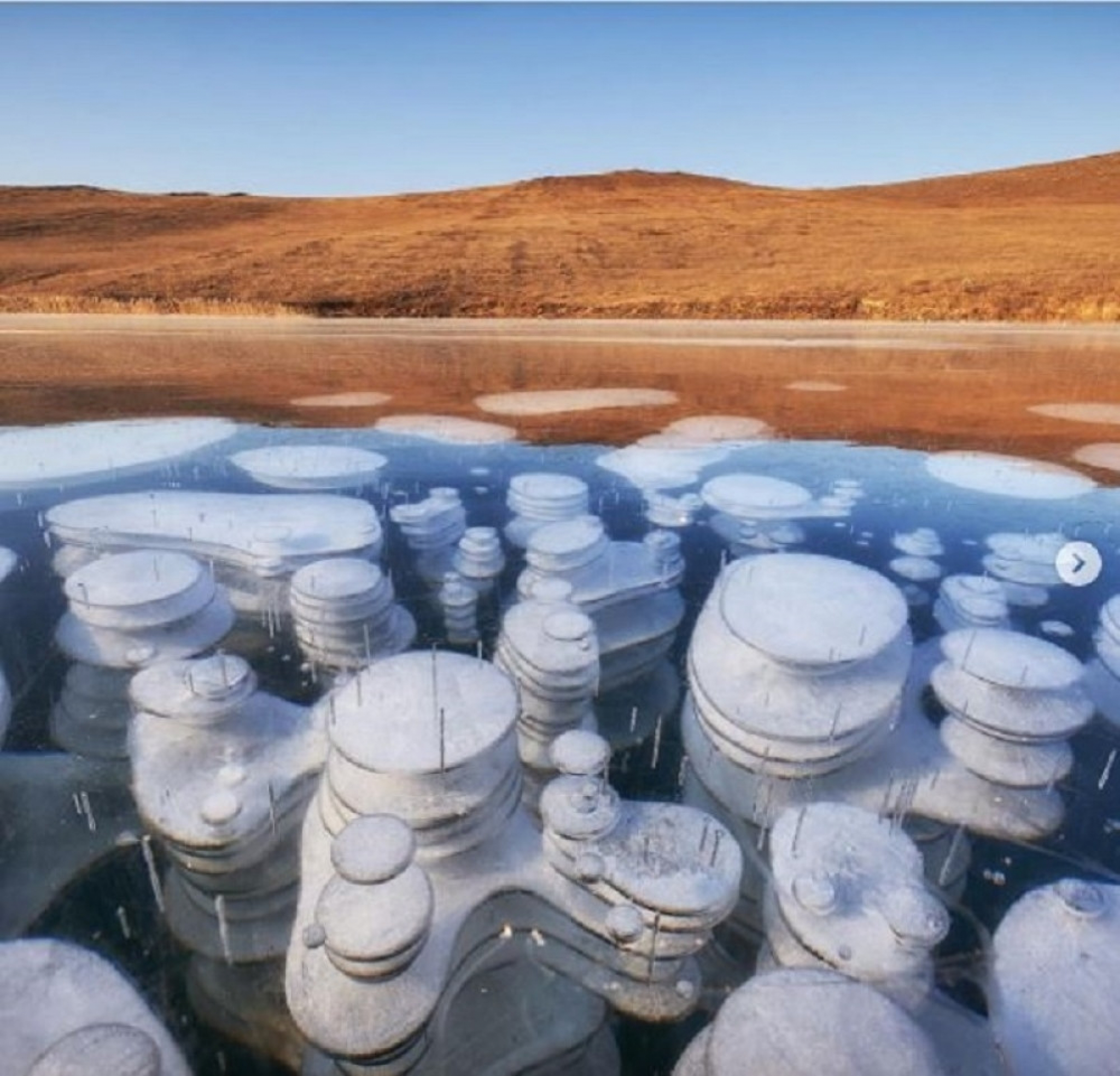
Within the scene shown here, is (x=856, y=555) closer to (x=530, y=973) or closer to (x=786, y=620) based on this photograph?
(x=786, y=620)

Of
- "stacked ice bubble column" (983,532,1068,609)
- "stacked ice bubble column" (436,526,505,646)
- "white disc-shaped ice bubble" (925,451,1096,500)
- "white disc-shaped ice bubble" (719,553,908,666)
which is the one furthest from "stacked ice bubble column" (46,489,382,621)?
"white disc-shaped ice bubble" (925,451,1096,500)

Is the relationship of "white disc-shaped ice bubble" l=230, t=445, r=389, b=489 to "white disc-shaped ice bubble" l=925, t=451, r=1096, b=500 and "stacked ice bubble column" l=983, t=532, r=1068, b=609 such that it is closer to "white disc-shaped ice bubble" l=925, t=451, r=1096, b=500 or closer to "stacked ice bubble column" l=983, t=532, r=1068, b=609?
"stacked ice bubble column" l=983, t=532, r=1068, b=609

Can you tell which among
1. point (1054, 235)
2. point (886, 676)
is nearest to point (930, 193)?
point (1054, 235)

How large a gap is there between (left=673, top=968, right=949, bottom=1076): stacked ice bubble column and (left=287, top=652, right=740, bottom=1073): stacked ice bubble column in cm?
76

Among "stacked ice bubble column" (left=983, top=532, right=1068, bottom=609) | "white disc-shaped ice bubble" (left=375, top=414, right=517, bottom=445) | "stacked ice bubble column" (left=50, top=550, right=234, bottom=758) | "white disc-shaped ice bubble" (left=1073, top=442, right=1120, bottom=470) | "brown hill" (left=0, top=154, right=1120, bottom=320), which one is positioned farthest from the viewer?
"brown hill" (left=0, top=154, right=1120, bottom=320)

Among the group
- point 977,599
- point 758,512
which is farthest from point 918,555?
point 758,512

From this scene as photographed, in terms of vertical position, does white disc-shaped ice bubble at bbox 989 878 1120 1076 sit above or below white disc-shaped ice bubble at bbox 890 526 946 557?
below

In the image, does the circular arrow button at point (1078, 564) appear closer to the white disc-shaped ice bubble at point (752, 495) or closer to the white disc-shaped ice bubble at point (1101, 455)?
the white disc-shaped ice bubble at point (1101, 455)

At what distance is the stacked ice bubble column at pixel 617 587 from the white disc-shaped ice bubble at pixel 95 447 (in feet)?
19.0

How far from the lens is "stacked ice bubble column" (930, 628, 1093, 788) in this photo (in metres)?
4.62

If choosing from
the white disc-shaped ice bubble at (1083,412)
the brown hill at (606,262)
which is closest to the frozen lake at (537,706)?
the white disc-shaped ice bubble at (1083,412)

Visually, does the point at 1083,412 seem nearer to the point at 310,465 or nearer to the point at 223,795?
the point at 310,465

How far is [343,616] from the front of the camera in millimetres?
6000

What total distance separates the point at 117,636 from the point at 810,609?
556 cm
